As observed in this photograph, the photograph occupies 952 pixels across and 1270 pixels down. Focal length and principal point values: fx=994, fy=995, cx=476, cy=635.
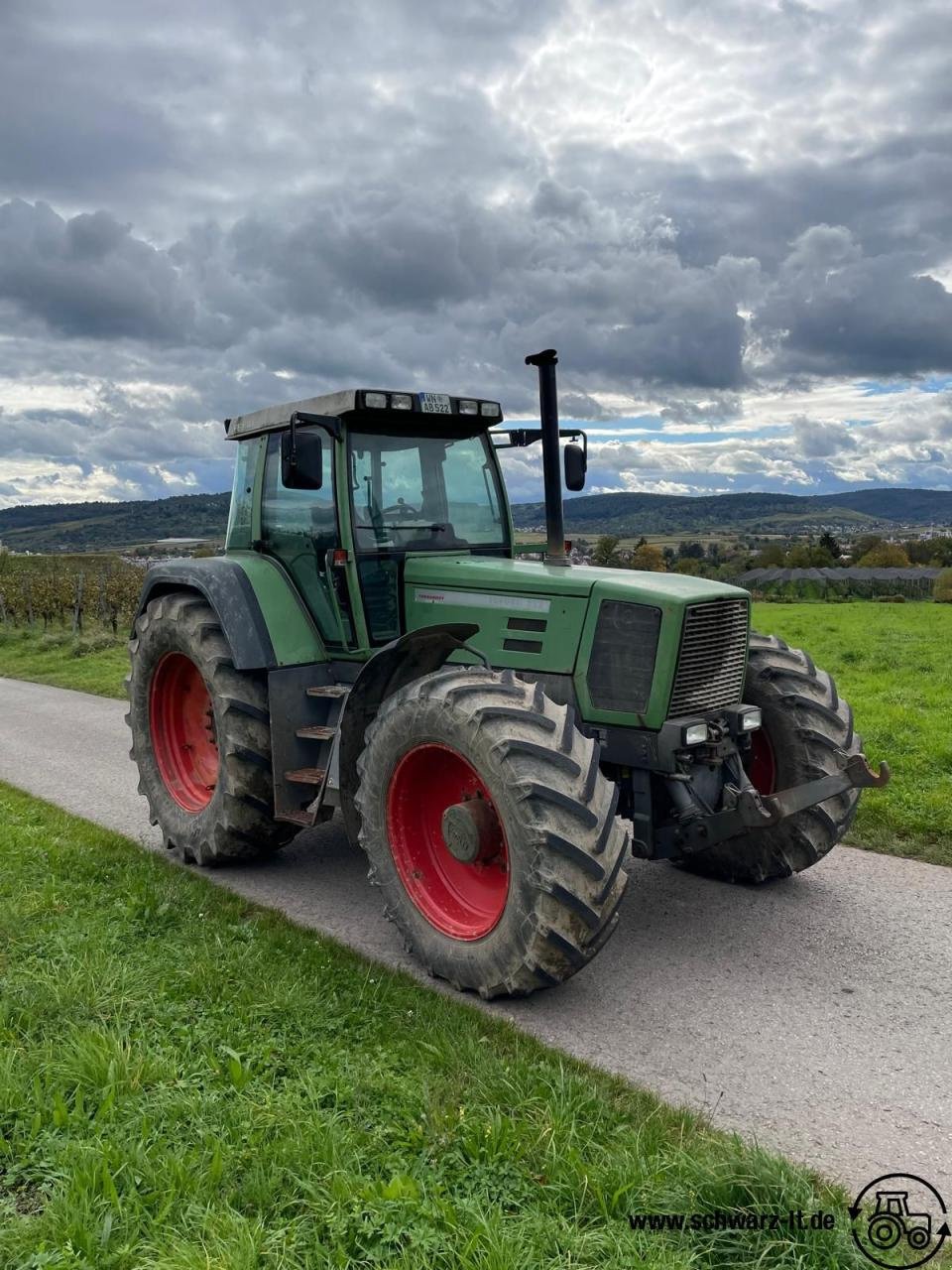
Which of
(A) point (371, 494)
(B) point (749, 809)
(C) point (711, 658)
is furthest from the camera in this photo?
(A) point (371, 494)

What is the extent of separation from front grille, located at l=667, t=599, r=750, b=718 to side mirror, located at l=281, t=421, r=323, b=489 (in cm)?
193

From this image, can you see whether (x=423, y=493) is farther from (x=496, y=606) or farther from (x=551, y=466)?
(x=496, y=606)

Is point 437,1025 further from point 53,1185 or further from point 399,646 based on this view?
point 399,646

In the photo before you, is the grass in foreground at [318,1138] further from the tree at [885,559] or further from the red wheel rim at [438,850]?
the tree at [885,559]

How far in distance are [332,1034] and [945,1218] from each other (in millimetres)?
2078

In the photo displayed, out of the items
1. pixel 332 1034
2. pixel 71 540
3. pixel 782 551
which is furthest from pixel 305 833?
pixel 71 540

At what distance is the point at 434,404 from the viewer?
554 cm

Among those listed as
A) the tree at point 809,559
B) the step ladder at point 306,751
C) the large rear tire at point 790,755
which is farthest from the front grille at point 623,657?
the tree at point 809,559

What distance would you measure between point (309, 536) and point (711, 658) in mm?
2356

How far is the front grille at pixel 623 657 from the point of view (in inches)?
178

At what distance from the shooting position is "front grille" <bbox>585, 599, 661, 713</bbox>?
4.53 metres

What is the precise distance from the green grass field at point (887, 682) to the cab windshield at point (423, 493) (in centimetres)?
314

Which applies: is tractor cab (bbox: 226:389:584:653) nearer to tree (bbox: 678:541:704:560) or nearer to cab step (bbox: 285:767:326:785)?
cab step (bbox: 285:767:326:785)

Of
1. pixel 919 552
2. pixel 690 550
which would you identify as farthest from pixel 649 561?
pixel 919 552
